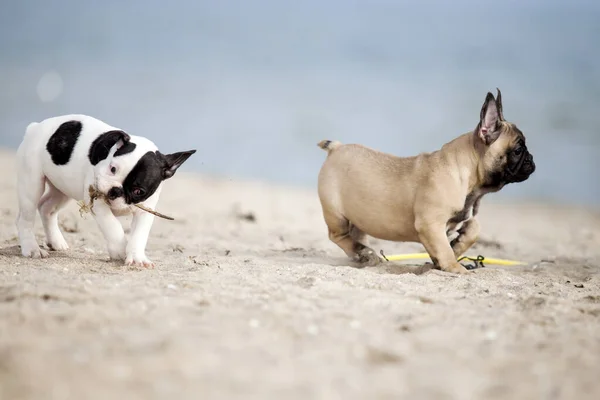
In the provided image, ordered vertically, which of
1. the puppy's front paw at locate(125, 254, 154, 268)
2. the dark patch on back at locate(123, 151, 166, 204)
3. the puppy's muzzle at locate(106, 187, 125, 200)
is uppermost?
the dark patch on back at locate(123, 151, 166, 204)

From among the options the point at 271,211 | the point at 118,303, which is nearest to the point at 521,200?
the point at 271,211

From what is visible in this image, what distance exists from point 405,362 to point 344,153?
11.1 feet

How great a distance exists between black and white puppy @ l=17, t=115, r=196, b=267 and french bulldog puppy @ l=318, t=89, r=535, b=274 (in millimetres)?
1437

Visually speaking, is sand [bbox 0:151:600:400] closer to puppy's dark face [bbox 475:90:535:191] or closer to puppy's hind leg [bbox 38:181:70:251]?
puppy's hind leg [bbox 38:181:70:251]

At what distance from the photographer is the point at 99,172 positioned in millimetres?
4324

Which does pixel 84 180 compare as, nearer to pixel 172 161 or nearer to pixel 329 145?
pixel 172 161

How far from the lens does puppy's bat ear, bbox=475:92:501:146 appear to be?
486cm

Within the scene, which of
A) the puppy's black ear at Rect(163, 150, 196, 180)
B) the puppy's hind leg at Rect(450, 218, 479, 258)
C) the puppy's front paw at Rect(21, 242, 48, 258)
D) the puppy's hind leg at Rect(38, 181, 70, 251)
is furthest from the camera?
the puppy's hind leg at Rect(450, 218, 479, 258)

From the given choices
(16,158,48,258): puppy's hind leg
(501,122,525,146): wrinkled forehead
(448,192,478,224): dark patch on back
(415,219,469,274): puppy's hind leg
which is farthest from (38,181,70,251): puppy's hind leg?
(501,122,525,146): wrinkled forehead

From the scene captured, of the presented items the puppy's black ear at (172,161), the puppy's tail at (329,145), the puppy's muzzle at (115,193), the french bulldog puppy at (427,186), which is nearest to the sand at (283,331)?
the french bulldog puppy at (427,186)

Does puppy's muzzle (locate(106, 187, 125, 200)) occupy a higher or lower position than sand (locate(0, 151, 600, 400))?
higher

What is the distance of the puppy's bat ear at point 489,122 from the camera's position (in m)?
4.86

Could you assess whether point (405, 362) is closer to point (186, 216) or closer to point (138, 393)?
point (138, 393)

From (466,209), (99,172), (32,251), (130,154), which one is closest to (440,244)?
(466,209)
